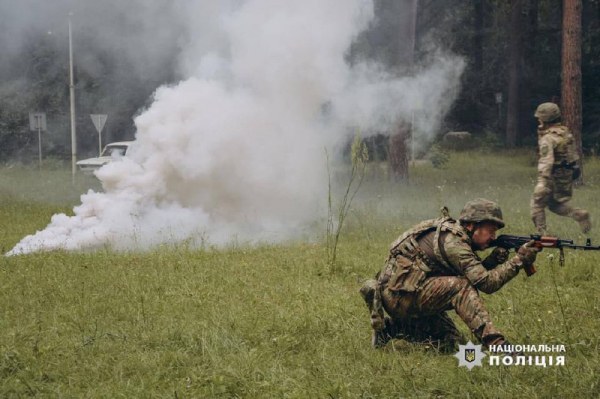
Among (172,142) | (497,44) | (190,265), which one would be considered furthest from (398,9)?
(497,44)

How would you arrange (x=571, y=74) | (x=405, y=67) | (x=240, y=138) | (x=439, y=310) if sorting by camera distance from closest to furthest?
(x=439, y=310)
(x=240, y=138)
(x=405, y=67)
(x=571, y=74)

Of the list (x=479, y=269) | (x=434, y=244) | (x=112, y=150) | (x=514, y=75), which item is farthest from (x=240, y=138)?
(x=514, y=75)

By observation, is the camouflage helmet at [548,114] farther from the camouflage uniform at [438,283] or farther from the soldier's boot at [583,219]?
the camouflage uniform at [438,283]

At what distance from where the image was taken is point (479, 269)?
531 centimetres

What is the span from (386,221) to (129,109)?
55.1ft

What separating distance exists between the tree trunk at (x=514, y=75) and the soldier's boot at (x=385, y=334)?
890 inches

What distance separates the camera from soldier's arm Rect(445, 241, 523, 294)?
5254mm

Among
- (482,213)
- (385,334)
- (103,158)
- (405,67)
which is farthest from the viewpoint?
(103,158)

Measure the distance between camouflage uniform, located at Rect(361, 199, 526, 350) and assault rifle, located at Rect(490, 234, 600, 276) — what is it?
119mm

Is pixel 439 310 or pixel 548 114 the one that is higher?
pixel 548 114

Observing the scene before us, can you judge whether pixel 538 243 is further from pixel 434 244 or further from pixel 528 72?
pixel 528 72

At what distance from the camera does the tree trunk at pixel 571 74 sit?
16.8 meters

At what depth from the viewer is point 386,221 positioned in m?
12.2

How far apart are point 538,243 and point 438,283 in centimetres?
74
